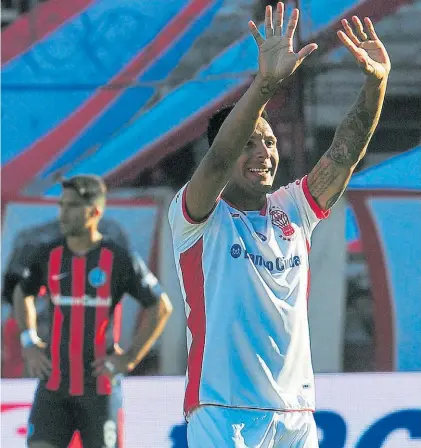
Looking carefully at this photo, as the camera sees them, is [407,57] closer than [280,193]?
No

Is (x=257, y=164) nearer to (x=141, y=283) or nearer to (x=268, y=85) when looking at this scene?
(x=268, y=85)

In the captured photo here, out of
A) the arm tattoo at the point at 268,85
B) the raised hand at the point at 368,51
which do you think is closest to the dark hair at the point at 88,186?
the raised hand at the point at 368,51

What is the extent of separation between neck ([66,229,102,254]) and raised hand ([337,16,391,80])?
219cm

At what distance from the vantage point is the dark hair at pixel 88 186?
15.0 feet

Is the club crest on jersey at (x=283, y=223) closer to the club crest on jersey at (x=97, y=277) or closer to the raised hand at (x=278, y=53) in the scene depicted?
the raised hand at (x=278, y=53)

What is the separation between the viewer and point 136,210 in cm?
455

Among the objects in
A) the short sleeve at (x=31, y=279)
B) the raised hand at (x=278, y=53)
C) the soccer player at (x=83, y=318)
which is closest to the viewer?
the raised hand at (x=278, y=53)

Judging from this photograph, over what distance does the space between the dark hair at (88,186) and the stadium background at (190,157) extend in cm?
4

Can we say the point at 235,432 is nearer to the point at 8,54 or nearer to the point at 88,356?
the point at 88,356

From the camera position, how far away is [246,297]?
2.46m

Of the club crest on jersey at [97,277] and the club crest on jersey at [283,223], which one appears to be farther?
the club crest on jersey at [97,277]

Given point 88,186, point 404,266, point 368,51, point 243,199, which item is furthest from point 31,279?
point 368,51

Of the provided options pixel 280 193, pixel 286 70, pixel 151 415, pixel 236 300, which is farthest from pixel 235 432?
pixel 151 415

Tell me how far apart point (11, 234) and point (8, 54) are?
2.68 feet
